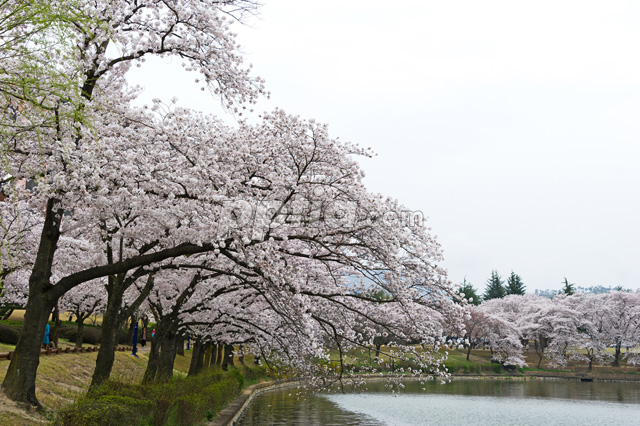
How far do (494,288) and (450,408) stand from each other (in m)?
69.8

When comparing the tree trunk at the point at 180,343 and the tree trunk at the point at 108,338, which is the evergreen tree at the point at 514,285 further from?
the tree trunk at the point at 108,338

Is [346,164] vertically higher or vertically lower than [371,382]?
higher

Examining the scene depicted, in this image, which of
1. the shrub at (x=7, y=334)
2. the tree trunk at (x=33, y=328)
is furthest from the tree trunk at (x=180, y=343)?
the tree trunk at (x=33, y=328)

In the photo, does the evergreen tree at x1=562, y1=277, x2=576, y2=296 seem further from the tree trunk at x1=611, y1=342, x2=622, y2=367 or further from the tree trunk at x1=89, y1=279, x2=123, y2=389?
the tree trunk at x1=89, y1=279, x2=123, y2=389

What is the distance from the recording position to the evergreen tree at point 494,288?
3730 inches

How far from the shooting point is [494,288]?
3775 inches

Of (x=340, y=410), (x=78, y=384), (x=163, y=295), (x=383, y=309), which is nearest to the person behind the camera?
(x=383, y=309)

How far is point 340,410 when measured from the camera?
28.0 m

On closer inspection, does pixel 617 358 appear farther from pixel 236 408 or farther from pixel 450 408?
pixel 236 408

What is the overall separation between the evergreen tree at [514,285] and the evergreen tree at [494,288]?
1.24 meters

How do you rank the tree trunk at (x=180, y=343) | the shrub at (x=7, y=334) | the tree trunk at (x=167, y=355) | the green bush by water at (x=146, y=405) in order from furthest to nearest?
the tree trunk at (x=180, y=343) → the shrub at (x=7, y=334) → the tree trunk at (x=167, y=355) → the green bush by water at (x=146, y=405)

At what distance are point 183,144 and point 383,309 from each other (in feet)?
21.7

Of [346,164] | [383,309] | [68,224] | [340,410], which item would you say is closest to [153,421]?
[68,224]

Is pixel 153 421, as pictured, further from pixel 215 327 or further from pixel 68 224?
pixel 215 327
